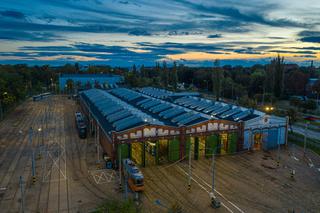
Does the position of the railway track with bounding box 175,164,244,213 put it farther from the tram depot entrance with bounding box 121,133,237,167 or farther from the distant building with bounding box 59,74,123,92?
the distant building with bounding box 59,74,123,92

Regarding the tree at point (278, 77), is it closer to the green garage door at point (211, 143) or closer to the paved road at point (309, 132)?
the paved road at point (309, 132)

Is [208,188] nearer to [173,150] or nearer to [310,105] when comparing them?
[173,150]

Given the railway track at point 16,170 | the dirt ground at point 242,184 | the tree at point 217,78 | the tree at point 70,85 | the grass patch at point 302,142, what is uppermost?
the tree at point 217,78

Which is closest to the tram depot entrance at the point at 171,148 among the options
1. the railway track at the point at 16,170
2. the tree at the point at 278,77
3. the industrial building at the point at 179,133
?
the industrial building at the point at 179,133

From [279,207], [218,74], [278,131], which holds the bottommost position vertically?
[279,207]

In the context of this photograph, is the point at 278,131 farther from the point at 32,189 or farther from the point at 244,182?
the point at 32,189

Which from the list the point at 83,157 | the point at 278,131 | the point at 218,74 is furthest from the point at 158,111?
the point at 218,74

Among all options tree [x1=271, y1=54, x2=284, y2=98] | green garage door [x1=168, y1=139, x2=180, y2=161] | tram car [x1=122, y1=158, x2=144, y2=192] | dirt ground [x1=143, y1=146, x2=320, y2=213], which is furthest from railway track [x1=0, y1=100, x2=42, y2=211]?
tree [x1=271, y1=54, x2=284, y2=98]
